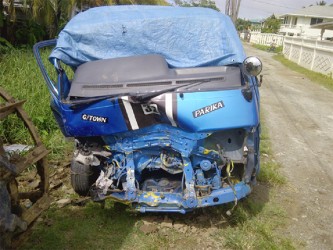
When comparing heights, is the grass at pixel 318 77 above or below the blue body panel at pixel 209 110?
below

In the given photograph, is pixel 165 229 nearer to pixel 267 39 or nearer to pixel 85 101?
pixel 85 101

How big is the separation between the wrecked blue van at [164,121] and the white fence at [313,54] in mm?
12534

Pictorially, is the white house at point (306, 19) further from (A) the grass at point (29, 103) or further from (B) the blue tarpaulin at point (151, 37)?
(B) the blue tarpaulin at point (151, 37)

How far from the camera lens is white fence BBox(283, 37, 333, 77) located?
1460cm

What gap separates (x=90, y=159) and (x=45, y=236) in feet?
2.63

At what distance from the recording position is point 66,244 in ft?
10.2

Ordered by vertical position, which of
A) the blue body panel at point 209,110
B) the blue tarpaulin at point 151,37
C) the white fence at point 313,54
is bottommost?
the white fence at point 313,54

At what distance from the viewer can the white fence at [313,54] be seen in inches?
575

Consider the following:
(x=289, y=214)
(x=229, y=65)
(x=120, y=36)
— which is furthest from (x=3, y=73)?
→ (x=289, y=214)

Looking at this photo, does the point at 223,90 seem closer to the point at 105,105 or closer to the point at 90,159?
the point at 105,105

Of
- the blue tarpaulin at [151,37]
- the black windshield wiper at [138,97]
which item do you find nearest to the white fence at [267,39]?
the blue tarpaulin at [151,37]

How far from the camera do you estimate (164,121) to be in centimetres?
296

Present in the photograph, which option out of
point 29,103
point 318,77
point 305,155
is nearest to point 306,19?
point 318,77

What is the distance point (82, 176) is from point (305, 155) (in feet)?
12.2
